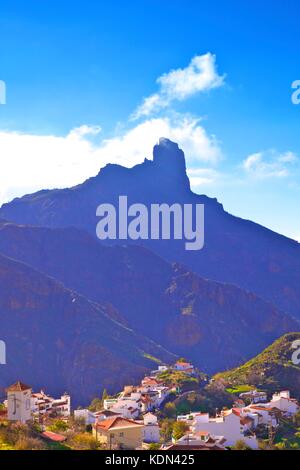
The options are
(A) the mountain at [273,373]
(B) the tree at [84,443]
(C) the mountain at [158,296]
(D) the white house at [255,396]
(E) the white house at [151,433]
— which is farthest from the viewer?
(C) the mountain at [158,296]

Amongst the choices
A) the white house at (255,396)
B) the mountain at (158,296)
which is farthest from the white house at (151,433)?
the mountain at (158,296)

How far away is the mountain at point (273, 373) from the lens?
5150cm

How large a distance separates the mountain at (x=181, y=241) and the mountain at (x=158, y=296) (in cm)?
1668

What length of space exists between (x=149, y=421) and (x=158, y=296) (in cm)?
9388

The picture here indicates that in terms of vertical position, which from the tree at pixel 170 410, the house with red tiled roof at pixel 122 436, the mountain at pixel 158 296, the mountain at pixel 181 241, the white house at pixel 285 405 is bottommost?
the tree at pixel 170 410

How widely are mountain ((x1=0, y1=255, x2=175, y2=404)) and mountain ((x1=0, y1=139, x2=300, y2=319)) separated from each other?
49.1 m

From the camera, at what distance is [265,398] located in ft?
156

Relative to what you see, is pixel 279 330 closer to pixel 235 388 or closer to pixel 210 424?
pixel 235 388

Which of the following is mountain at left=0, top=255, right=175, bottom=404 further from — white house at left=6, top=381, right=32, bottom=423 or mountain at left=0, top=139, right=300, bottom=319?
white house at left=6, top=381, right=32, bottom=423

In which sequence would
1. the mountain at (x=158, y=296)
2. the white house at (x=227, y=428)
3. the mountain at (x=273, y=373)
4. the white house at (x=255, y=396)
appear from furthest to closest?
the mountain at (x=158, y=296), the mountain at (x=273, y=373), the white house at (x=255, y=396), the white house at (x=227, y=428)

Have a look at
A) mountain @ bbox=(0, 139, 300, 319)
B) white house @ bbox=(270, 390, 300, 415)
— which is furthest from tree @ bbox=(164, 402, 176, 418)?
mountain @ bbox=(0, 139, 300, 319)

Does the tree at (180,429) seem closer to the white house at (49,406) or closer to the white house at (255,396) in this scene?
the white house at (49,406)

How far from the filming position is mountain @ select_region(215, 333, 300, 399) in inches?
2028
